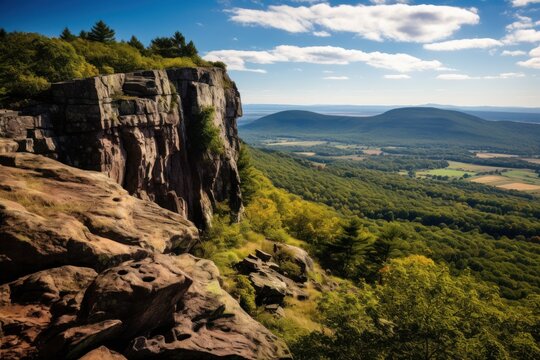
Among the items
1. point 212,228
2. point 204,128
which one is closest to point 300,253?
point 212,228

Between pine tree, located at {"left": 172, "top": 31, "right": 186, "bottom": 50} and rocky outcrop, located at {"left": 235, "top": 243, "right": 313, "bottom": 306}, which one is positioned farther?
pine tree, located at {"left": 172, "top": 31, "right": 186, "bottom": 50}

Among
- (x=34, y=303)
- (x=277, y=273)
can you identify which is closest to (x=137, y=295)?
(x=34, y=303)

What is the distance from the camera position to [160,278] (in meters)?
15.9

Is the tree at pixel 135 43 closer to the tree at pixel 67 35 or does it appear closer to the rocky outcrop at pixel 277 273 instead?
the tree at pixel 67 35

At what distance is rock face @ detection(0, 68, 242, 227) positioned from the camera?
2703 cm

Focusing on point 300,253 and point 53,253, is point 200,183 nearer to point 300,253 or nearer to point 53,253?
point 300,253

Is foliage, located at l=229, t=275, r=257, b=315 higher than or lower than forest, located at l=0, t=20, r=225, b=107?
lower

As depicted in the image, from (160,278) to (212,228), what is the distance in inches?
1155

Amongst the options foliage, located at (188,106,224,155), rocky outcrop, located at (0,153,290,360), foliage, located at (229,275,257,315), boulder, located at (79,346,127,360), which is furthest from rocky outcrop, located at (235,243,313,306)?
boulder, located at (79,346,127,360)

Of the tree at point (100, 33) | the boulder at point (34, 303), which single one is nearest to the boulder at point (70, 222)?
the boulder at point (34, 303)

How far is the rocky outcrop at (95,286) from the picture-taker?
43.8 feet

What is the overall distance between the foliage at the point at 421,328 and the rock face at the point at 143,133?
23314 mm

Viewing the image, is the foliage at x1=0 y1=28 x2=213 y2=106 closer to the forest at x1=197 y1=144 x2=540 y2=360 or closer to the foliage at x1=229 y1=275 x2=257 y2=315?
the forest at x1=197 y1=144 x2=540 y2=360

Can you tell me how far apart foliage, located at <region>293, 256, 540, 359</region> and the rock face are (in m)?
23.3
